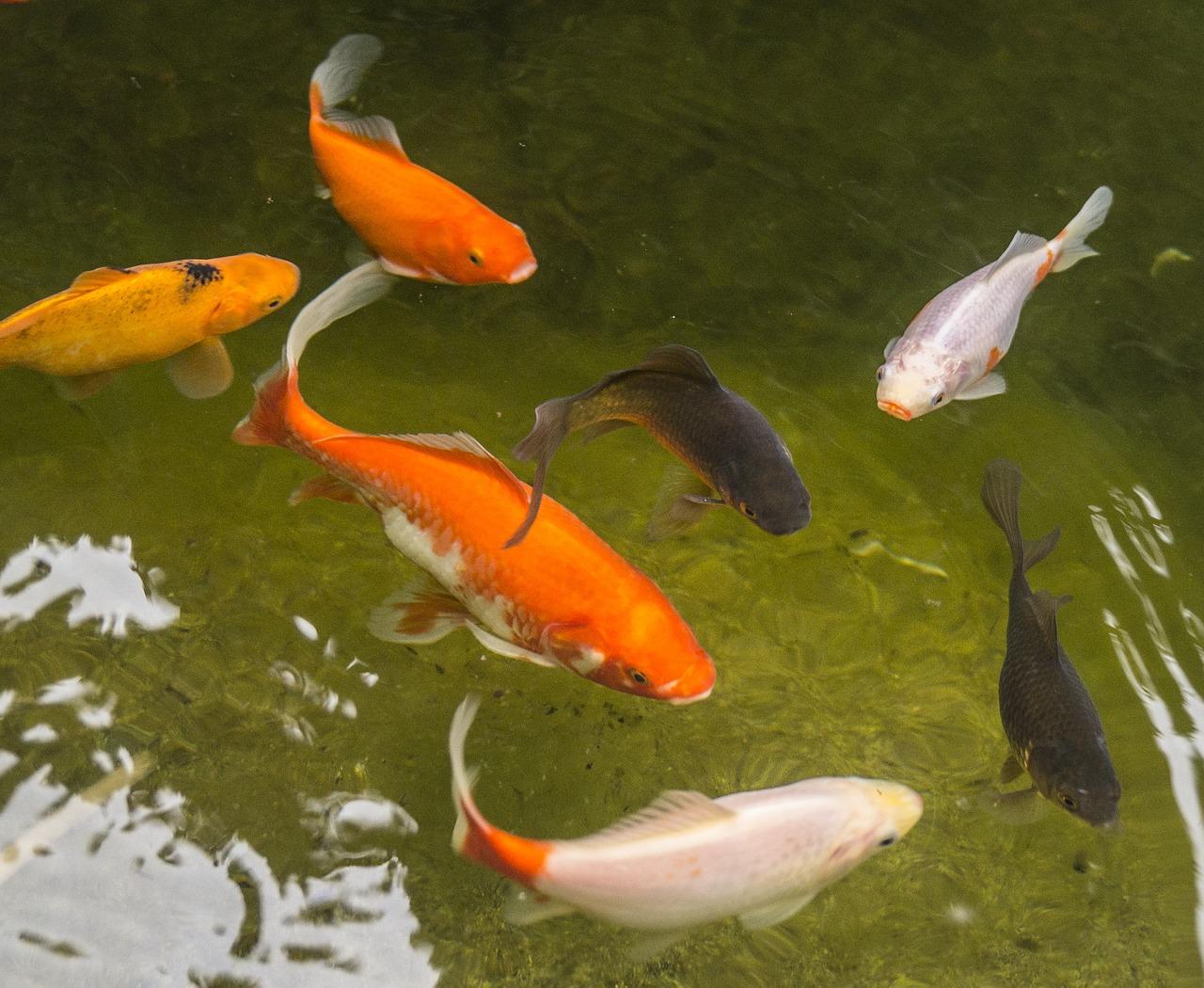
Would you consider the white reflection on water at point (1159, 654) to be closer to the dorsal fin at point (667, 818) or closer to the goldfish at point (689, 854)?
the goldfish at point (689, 854)

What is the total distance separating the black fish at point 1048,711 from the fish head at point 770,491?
0.49 m

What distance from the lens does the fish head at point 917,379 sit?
2.35 meters

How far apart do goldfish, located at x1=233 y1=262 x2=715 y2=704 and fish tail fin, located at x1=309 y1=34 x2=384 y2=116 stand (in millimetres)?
762

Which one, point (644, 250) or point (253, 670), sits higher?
point (644, 250)

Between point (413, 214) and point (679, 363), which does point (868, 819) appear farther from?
point (413, 214)

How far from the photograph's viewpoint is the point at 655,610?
6.64 feet

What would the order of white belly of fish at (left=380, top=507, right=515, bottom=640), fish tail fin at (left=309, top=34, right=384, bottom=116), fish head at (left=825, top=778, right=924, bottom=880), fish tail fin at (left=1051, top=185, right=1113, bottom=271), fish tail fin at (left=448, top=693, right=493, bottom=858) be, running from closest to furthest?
fish tail fin at (left=448, top=693, right=493, bottom=858) → fish head at (left=825, top=778, right=924, bottom=880) → white belly of fish at (left=380, top=507, right=515, bottom=640) → fish tail fin at (left=1051, top=185, right=1113, bottom=271) → fish tail fin at (left=309, top=34, right=384, bottom=116)

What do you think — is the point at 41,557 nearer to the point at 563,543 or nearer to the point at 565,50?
the point at 563,543

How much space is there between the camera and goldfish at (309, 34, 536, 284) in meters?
2.56

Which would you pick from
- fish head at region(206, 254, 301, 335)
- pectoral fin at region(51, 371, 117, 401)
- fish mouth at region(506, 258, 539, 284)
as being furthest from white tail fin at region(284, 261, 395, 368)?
pectoral fin at region(51, 371, 117, 401)

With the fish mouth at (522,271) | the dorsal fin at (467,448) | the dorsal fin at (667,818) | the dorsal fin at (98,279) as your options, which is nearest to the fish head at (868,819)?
the dorsal fin at (667,818)

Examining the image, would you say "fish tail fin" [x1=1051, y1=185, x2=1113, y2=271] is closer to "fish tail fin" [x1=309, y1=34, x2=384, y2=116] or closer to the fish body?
the fish body

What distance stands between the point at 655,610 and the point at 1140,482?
187 centimetres

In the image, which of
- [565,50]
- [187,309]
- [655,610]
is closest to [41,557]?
[187,309]
